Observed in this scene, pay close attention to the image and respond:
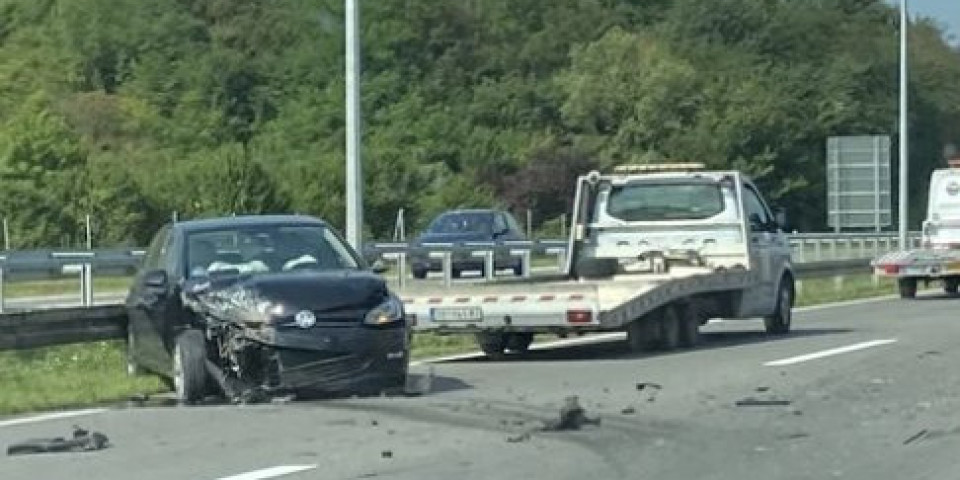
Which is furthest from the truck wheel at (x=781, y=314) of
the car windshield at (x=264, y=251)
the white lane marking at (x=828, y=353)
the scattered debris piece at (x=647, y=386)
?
the car windshield at (x=264, y=251)

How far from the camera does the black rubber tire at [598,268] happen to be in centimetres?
2323

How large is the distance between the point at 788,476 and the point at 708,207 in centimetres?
1264

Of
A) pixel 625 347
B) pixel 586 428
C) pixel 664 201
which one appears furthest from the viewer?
pixel 664 201

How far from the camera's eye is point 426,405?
15.0m

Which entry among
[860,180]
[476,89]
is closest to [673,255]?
[860,180]

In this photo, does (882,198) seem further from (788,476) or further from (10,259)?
(788,476)

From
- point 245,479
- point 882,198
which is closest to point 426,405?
point 245,479

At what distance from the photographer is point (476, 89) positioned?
4050 inches

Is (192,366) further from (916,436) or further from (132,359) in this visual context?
(916,436)

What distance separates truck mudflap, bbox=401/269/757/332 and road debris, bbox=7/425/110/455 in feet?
22.5

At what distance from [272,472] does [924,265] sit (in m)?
26.9

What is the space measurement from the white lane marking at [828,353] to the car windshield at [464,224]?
2428 centimetres

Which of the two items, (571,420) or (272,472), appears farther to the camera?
(571,420)

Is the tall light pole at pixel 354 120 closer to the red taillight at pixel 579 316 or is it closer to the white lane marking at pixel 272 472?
the red taillight at pixel 579 316
